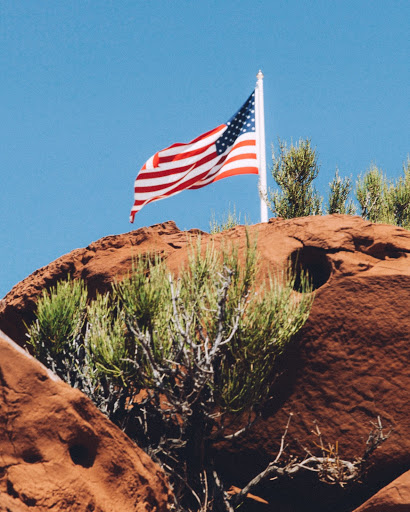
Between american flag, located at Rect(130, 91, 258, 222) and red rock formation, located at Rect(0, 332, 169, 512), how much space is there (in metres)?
7.74

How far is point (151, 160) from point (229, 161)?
1.53 metres

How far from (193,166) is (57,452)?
841 cm

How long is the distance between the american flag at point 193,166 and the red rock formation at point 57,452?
25.4 ft

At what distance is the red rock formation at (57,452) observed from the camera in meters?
6.01

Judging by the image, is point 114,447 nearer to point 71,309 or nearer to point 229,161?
point 71,309

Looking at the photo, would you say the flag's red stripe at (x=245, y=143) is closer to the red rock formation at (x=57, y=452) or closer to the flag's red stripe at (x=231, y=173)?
the flag's red stripe at (x=231, y=173)

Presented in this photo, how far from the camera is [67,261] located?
33.8ft

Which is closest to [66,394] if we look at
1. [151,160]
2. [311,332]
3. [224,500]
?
[224,500]

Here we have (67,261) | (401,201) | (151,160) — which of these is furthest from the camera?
(401,201)

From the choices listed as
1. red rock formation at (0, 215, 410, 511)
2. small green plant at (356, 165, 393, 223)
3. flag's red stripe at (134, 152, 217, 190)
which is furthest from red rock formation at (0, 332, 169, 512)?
small green plant at (356, 165, 393, 223)

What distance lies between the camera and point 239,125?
47.2 feet

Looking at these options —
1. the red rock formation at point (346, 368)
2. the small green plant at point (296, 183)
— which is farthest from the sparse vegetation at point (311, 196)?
the red rock formation at point (346, 368)

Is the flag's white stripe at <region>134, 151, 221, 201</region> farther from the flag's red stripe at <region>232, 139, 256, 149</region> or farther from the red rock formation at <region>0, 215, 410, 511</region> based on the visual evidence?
the red rock formation at <region>0, 215, 410, 511</region>

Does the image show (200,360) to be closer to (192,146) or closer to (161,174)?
(161,174)
